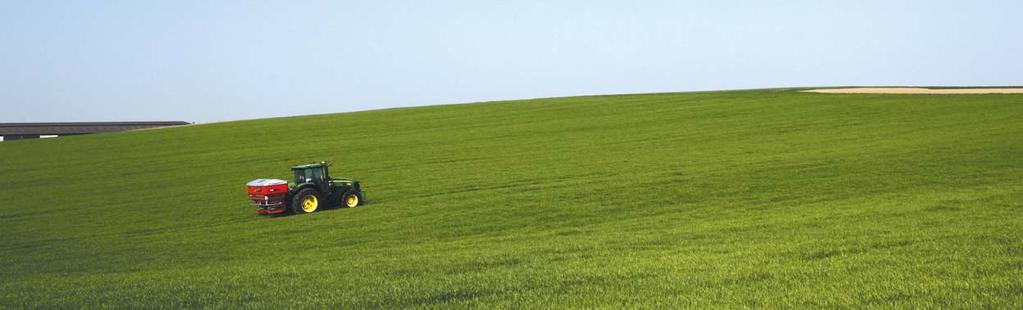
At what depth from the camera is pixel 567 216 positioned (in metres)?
18.6

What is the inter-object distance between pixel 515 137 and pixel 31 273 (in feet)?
85.8

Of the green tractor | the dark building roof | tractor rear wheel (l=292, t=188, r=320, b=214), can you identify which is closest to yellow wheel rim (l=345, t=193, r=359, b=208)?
the green tractor

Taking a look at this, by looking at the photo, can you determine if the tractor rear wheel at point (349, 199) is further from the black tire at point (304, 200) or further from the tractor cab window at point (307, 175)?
the tractor cab window at point (307, 175)

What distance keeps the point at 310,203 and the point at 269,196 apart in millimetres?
1152

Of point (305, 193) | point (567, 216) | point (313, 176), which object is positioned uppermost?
point (313, 176)

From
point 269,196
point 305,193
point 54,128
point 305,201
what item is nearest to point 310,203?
point 305,201

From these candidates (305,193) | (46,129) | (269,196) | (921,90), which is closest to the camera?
(269,196)

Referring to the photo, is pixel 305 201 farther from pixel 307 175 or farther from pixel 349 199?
pixel 349 199

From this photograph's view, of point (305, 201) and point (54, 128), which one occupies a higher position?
point (54, 128)

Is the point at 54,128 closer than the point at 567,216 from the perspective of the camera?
No

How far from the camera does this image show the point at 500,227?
57.4 feet

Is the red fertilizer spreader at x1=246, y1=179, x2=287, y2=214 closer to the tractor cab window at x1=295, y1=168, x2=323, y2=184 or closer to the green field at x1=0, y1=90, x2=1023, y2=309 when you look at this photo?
the green field at x1=0, y1=90, x2=1023, y2=309

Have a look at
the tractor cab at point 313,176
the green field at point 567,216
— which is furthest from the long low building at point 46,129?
the tractor cab at point 313,176

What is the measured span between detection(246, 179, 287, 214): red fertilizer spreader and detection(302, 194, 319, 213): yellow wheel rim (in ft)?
1.63
